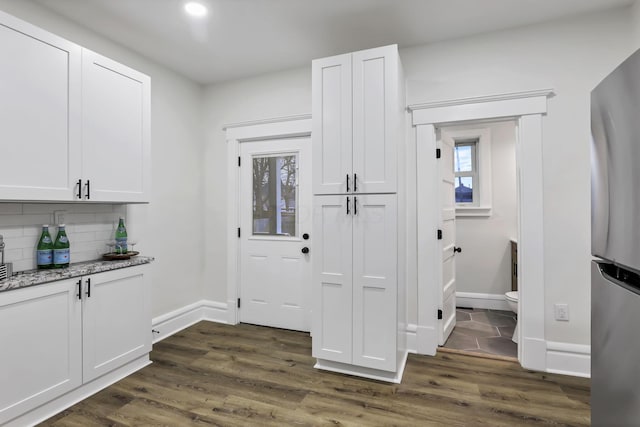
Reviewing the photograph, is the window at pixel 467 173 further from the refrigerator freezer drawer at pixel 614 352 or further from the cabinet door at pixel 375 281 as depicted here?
the refrigerator freezer drawer at pixel 614 352

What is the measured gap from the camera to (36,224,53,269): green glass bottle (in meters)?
2.16

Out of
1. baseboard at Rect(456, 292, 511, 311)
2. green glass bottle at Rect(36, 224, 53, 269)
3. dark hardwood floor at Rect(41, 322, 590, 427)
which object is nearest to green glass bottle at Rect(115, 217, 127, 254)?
green glass bottle at Rect(36, 224, 53, 269)

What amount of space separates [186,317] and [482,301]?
351 cm

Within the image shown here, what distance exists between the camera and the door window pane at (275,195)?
11.5ft

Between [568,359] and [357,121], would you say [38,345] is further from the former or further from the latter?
[568,359]

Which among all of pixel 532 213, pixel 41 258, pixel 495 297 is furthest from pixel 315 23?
pixel 495 297

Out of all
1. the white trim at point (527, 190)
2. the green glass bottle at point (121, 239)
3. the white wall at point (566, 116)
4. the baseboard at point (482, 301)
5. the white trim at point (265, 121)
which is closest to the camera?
the white wall at point (566, 116)

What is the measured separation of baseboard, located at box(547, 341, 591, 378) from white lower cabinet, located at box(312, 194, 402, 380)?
3.83 ft

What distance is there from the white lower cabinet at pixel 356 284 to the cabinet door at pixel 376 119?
144mm

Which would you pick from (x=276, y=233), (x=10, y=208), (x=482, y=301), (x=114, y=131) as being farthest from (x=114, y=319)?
(x=482, y=301)

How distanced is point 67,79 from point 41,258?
3.82 ft

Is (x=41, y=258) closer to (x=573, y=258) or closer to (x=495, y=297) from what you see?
(x=573, y=258)

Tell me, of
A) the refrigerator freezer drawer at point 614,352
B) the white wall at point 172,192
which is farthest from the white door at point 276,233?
the refrigerator freezer drawer at point 614,352

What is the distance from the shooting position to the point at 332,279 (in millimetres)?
2541
